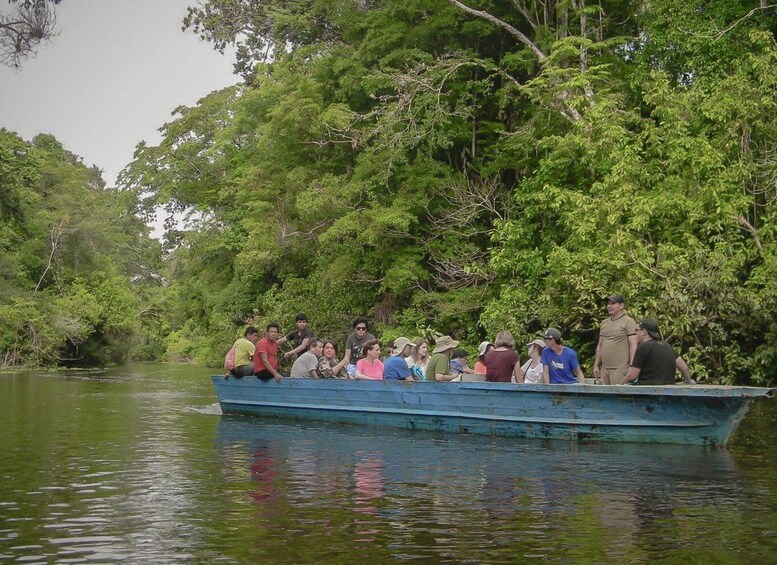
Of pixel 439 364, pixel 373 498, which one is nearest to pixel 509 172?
pixel 439 364

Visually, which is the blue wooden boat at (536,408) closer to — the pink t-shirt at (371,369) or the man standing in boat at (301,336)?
the pink t-shirt at (371,369)

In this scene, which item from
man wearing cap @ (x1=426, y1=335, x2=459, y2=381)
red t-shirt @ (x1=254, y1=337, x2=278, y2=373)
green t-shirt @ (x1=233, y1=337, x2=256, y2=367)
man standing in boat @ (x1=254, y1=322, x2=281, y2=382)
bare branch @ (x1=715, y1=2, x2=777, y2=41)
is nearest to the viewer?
man wearing cap @ (x1=426, y1=335, x2=459, y2=381)

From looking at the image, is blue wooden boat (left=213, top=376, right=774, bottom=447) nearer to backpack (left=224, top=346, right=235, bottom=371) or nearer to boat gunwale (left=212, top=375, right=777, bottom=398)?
boat gunwale (left=212, top=375, right=777, bottom=398)

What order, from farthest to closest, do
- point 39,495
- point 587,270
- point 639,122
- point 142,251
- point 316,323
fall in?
point 142,251
point 316,323
point 639,122
point 587,270
point 39,495

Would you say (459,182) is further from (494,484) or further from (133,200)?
(133,200)

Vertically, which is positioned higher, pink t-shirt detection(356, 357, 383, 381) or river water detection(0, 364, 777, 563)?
pink t-shirt detection(356, 357, 383, 381)

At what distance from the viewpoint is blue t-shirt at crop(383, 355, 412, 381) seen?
17.4 meters

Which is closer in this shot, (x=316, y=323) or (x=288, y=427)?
(x=288, y=427)

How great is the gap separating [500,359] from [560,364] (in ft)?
3.34

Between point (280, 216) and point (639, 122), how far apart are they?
13.5 metres

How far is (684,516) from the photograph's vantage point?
9.63 m

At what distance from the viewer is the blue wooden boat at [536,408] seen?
14.3 m

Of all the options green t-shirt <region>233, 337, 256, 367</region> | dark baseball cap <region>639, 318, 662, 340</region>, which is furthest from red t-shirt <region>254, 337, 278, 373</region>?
dark baseball cap <region>639, 318, 662, 340</region>

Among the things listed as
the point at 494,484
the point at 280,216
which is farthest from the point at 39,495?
the point at 280,216
